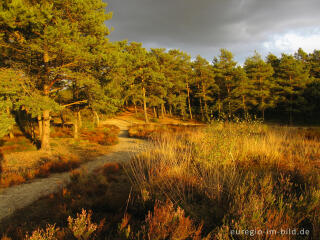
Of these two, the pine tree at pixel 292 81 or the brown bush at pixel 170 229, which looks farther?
the pine tree at pixel 292 81

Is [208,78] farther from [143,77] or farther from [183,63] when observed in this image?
[143,77]

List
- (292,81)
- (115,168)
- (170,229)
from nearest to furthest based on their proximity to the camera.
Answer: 1. (170,229)
2. (115,168)
3. (292,81)

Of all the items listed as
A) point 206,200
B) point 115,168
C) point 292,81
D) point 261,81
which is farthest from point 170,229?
point 292,81

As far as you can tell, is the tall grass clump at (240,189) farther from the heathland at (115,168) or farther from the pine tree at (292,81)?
the pine tree at (292,81)

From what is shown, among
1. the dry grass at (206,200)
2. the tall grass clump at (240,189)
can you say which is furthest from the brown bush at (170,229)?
the tall grass clump at (240,189)

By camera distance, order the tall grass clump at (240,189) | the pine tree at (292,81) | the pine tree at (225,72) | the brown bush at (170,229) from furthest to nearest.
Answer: the pine tree at (225,72), the pine tree at (292,81), the tall grass clump at (240,189), the brown bush at (170,229)

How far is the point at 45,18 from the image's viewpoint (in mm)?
7984

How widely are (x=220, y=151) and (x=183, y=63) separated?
3488cm

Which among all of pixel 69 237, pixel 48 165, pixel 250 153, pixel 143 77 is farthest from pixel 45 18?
pixel 143 77

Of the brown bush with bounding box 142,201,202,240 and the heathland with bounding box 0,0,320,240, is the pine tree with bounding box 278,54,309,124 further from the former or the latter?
the brown bush with bounding box 142,201,202,240

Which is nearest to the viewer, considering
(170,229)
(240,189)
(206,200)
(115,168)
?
(170,229)

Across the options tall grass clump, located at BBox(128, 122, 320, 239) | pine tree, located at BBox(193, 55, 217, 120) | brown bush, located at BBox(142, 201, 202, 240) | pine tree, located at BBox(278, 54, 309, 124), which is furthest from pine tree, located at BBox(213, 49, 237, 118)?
brown bush, located at BBox(142, 201, 202, 240)

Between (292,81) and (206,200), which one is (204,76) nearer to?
(292,81)

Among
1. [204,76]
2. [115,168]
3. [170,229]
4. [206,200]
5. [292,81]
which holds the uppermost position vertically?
[204,76]
